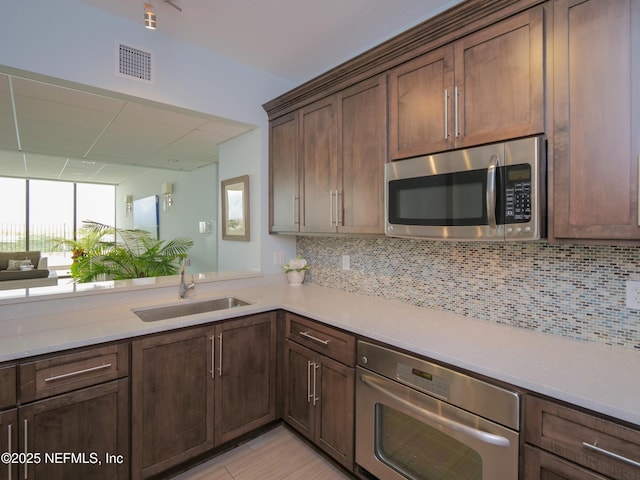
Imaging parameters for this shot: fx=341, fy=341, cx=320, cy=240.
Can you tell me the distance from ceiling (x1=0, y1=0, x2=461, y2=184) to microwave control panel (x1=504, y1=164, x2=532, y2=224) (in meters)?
1.21

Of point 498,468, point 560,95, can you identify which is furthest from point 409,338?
point 560,95

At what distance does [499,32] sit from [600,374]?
4.60 ft

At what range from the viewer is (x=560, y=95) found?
1299mm

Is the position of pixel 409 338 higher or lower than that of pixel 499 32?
lower

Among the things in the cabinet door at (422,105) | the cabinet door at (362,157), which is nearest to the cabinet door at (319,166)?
the cabinet door at (362,157)

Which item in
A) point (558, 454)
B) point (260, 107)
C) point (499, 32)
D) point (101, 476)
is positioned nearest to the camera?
point (558, 454)

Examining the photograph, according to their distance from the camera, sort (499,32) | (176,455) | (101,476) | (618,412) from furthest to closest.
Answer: (176,455)
(101,476)
(499,32)
(618,412)

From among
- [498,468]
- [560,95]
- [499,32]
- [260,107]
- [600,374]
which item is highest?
[260,107]

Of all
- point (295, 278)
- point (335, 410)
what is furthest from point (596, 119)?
point (295, 278)

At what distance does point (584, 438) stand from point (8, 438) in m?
2.12

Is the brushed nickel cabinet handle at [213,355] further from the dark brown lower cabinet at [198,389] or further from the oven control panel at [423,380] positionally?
the oven control panel at [423,380]

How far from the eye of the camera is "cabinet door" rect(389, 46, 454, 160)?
165cm

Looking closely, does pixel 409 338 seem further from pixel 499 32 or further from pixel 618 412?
pixel 499 32

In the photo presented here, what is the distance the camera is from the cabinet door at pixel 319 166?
229cm
